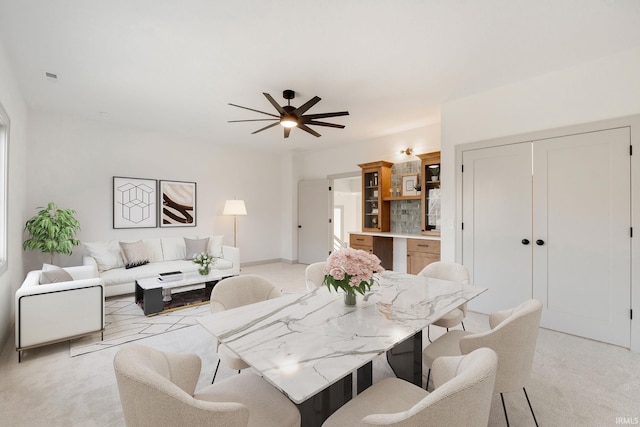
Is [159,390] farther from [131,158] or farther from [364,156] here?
[364,156]

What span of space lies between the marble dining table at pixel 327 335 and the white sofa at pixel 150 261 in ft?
9.50

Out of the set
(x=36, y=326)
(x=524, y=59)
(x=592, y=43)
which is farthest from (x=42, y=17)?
(x=592, y=43)

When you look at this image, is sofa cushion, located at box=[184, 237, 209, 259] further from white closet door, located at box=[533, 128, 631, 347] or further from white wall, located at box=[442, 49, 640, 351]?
white closet door, located at box=[533, 128, 631, 347]

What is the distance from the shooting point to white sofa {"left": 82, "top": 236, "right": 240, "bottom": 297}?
413 centimetres

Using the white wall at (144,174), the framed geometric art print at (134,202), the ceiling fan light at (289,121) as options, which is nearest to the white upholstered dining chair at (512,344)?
the ceiling fan light at (289,121)

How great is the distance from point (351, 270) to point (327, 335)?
1.31 feet

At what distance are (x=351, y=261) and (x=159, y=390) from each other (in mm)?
1044

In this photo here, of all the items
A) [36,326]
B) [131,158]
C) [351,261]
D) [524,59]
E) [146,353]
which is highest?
[524,59]

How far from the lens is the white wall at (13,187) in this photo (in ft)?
9.24

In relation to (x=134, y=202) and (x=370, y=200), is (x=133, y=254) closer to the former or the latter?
(x=134, y=202)

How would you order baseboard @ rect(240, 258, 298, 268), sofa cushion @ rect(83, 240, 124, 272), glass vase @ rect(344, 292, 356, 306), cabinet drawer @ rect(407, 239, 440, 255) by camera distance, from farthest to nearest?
baseboard @ rect(240, 258, 298, 268), cabinet drawer @ rect(407, 239, 440, 255), sofa cushion @ rect(83, 240, 124, 272), glass vase @ rect(344, 292, 356, 306)

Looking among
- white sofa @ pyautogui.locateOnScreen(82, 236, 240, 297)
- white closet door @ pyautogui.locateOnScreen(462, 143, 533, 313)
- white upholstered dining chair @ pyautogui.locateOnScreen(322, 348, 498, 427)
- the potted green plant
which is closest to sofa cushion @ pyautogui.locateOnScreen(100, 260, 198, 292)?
white sofa @ pyautogui.locateOnScreen(82, 236, 240, 297)

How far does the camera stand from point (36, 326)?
2.51 metres

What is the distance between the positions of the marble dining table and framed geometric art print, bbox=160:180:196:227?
14.5ft
